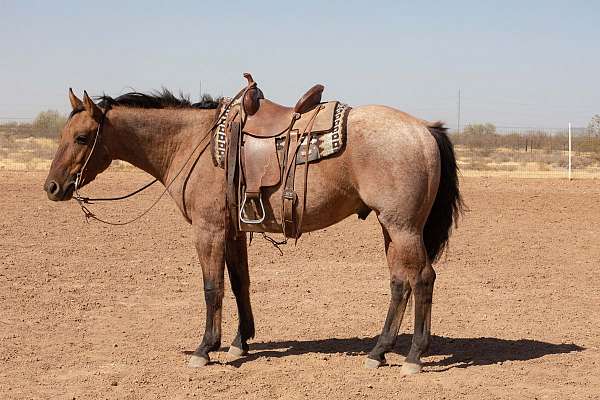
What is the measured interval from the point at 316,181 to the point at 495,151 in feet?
118

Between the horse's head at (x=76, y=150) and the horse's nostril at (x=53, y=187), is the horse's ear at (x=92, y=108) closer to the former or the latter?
the horse's head at (x=76, y=150)

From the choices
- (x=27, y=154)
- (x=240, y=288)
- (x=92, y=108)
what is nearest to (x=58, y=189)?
(x=92, y=108)

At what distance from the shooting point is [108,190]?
17766 mm

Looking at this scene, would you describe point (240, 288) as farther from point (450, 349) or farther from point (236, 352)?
point (450, 349)

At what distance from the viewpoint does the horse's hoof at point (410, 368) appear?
6.35 m

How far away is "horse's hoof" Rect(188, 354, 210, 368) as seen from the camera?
659 centimetres

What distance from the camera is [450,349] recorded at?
714cm

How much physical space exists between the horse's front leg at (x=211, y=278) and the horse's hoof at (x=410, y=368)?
63.9 inches

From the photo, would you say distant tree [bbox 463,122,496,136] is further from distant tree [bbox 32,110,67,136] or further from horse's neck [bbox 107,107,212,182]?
horse's neck [bbox 107,107,212,182]

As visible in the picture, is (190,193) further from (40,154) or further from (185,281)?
(40,154)

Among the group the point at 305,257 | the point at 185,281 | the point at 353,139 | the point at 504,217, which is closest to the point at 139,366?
the point at 353,139

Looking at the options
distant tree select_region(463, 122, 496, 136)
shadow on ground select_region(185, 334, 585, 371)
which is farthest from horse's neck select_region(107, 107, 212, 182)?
distant tree select_region(463, 122, 496, 136)

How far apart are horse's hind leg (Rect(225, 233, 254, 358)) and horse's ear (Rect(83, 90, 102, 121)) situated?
62.8 inches

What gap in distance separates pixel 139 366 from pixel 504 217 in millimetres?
9555
